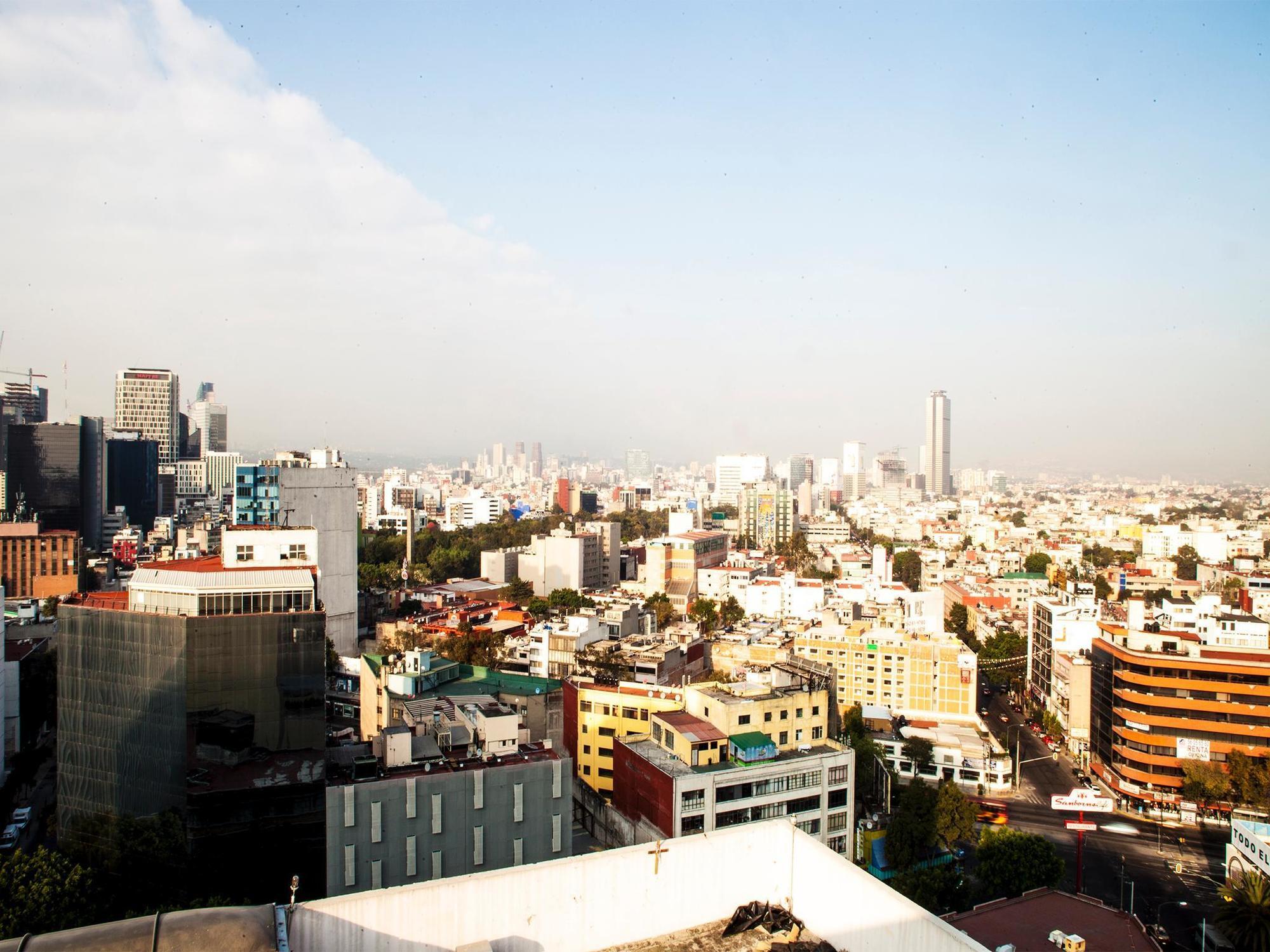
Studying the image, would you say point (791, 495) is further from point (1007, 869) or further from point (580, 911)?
point (580, 911)

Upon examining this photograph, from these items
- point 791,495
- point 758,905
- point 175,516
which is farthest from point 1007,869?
point 175,516

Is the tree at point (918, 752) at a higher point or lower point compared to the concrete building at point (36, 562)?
lower

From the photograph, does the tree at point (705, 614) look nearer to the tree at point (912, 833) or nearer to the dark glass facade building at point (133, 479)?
the tree at point (912, 833)

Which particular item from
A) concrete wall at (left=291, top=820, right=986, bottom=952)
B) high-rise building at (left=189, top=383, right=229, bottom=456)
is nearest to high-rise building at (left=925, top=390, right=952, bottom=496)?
high-rise building at (left=189, top=383, right=229, bottom=456)

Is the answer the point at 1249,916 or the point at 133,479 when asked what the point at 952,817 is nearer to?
the point at 1249,916

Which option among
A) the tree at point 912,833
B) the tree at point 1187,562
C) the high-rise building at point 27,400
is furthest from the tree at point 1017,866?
the high-rise building at point 27,400

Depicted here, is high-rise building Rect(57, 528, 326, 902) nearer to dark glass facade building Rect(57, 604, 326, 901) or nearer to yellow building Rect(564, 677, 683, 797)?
dark glass facade building Rect(57, 604, 326, 901)

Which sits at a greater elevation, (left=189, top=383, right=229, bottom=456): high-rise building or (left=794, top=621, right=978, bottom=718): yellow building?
(left=189, top=383, right=229, bottom=456): high-rise building
